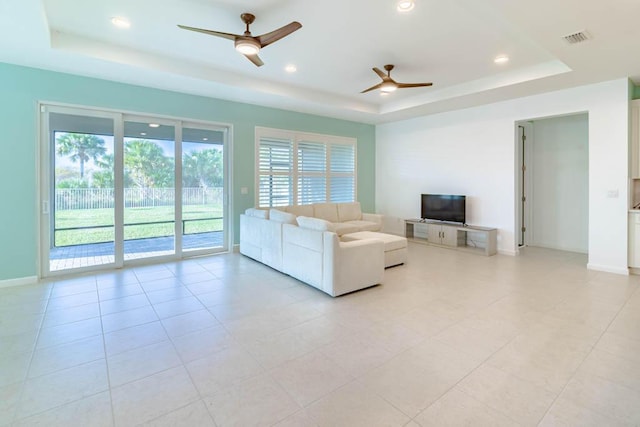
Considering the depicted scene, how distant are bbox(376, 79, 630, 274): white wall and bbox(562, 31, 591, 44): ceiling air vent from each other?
78.4 inches

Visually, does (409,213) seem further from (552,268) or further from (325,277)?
(325,277)

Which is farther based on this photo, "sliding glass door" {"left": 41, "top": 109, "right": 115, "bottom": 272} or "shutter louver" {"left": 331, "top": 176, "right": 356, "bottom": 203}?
"shutter louver" {"left": 331, "top": 176, "right": 356, "bottom": 203}

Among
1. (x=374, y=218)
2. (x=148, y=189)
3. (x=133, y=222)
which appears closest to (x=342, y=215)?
(x=374, y=218)

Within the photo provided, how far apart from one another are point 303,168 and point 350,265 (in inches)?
147

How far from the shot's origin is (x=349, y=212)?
7238mm

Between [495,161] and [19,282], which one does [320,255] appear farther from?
[495,161]


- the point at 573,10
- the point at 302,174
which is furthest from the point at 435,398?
the point at 302,174

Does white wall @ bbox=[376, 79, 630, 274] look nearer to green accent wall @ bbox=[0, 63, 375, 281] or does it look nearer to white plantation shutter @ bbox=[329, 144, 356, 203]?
white plantation shutter @ bbox=[329, 144, 356, 203]

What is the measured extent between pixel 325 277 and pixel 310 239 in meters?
0.53

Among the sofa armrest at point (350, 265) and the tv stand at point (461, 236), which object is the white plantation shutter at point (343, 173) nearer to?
the tv stand at point (461, 236)

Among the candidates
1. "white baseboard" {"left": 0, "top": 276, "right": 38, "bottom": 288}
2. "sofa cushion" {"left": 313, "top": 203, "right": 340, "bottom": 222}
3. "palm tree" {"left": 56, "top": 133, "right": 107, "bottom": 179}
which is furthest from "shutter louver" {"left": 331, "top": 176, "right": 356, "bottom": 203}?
"white baseboard" {"left": 0, "top": 276, "right": 38, "bottom": 288}

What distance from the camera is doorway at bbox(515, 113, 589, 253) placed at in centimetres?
613

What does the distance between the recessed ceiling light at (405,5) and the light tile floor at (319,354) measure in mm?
3049

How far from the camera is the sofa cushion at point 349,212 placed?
713cm
